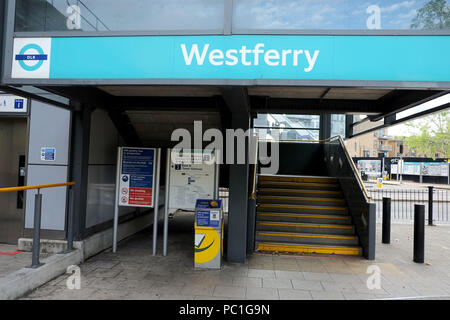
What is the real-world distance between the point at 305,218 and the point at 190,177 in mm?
3067

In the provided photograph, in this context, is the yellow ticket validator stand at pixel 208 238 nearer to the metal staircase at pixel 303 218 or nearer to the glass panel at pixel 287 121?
the metal staircase at pixel 303 218

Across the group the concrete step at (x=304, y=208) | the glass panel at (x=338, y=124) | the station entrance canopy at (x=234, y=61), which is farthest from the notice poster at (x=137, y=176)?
the glass panel at (x=338, y=124)

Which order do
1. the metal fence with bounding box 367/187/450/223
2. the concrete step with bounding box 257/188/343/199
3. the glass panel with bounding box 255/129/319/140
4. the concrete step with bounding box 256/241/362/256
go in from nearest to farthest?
the concrete step with bounding box 256/241/362/256, the concrete step with bounding box 257/188/343/199, the metal fence with bounding box 367/187/450/223, the glass panel with bounding box 255/129/319/140

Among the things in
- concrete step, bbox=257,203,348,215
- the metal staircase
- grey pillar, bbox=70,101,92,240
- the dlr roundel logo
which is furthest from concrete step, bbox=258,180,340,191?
the dlr roundel logo

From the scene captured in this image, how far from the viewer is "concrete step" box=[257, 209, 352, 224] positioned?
7.30 metres

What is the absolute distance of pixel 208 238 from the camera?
5.36 metres

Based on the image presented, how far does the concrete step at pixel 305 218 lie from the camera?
730cm

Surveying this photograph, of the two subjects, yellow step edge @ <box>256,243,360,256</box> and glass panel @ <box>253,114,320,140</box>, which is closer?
yellow step edge @ <box>256,243,360,256</box>

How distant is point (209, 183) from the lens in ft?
19.6

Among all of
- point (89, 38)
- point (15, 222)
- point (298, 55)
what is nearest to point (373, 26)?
point (298, 55)

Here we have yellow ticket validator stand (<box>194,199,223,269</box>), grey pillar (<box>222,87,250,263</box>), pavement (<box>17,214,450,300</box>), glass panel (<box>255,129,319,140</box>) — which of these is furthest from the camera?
glass panel (<box>255,129,319,140</box>)

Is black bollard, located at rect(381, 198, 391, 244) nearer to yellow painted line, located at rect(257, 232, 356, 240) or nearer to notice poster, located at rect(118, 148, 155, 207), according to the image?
yellow painted line, located at rect(257, 232, 356, 240)

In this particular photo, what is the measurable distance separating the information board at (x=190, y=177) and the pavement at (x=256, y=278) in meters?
1.11
